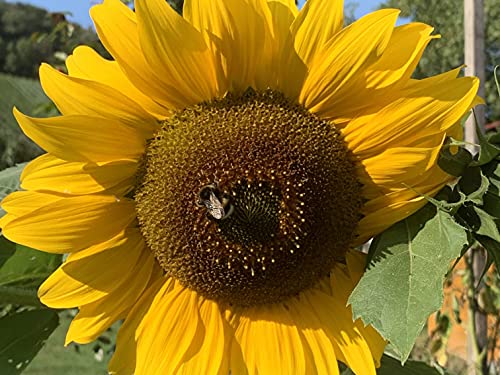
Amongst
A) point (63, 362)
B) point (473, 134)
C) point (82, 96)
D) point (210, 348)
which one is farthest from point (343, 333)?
point (63, 362)

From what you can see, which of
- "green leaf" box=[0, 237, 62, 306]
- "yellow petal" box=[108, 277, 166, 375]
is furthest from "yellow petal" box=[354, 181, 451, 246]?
"green leaf" box=[0, 237, 62, 306]

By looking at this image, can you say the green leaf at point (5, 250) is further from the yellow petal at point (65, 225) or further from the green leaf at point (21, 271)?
the yellow petal at point (65, 225)

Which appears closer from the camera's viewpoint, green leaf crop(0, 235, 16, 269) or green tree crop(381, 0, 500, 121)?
green leaf crop(0, 235, 16, 269)

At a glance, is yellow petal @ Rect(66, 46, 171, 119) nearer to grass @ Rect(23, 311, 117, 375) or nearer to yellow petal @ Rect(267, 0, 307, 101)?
yellow petal @ Rect(267, 0, 307, 101)

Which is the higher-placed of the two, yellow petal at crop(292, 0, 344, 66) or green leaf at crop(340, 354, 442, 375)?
yellow petal at crop(292, 0, 344, 66)

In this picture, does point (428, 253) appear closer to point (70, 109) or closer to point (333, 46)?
point (333, 46)

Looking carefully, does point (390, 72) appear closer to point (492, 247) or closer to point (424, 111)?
point (424, 111)
